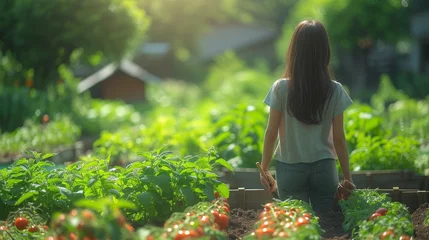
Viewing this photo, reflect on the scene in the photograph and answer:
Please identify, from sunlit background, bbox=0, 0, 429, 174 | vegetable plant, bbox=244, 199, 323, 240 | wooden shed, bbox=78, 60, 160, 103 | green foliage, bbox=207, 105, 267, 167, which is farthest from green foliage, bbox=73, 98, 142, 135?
vegetable plant, bbox=244, 199, 323, 240

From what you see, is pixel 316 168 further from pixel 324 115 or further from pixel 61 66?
pixel 61 66

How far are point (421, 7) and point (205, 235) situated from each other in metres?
32.5

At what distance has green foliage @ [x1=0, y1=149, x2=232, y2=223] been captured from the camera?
5.38 m

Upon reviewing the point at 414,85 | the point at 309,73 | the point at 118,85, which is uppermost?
the point at 309,73

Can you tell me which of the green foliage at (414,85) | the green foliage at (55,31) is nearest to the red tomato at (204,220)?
the green foliage at (55,31)

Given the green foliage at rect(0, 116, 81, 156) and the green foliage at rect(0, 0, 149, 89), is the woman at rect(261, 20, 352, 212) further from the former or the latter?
the green foliage at rect(0, 0, 149, 89)

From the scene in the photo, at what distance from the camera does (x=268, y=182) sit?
591cm

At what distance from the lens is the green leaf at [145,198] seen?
5.32 m

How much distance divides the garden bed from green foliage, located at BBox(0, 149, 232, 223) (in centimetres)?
25

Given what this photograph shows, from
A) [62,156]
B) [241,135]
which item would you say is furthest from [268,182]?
[62,156]

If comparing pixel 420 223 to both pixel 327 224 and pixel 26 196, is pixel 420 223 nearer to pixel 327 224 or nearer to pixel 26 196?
pixel 327 224

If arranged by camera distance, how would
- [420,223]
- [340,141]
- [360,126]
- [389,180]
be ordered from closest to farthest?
1. [420,223]
2. [340,141]
3. [389,180]
4. [360,126]

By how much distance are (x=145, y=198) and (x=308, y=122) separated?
1260mm

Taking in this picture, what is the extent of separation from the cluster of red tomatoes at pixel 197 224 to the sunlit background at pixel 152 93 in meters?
2.20
